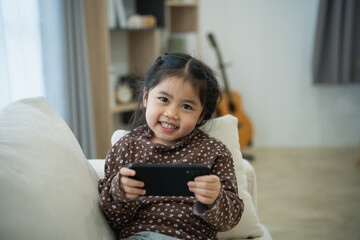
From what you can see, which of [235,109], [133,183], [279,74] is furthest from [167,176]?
[279,74]

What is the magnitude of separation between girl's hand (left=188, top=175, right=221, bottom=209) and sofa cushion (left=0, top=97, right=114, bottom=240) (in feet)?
1.05

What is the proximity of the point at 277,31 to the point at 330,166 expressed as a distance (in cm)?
145

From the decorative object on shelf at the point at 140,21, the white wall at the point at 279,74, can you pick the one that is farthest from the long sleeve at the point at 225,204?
the white wall at the point at 279,74

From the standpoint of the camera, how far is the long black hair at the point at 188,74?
112 cm

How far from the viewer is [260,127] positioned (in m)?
3.89

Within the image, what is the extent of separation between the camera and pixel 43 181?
89 centimetres

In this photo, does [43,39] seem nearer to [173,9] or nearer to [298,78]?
[173,9]

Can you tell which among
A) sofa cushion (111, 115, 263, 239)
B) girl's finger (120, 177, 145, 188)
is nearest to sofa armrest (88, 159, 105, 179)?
sofa cushion (111, 115, 263, 239)

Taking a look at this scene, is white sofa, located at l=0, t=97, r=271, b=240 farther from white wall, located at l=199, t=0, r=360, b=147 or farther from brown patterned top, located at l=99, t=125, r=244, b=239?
white wall, located at l=199, t=0, r=360, b=147

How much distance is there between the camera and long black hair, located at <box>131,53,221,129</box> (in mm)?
1116

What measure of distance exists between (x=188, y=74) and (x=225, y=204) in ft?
1.34

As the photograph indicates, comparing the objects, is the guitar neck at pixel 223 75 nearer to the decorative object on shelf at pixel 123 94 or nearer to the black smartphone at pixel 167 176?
the decorative object on shelf at pixel 123 94

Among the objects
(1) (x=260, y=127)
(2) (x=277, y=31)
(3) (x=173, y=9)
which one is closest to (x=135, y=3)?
(3) (x=173, y=9)

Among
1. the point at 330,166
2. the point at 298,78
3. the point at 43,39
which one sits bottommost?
the point at 330,166
